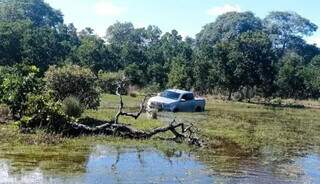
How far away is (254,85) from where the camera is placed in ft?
209

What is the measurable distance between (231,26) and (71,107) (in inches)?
3827

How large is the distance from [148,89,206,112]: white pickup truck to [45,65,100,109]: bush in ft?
30.0

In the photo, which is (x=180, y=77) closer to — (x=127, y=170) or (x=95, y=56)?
(x=95, y=56)

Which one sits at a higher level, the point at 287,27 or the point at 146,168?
the point at 287,27

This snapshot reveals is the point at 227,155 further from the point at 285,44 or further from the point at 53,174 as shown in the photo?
the point at 285,44

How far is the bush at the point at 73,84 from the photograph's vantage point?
2739 centimetres

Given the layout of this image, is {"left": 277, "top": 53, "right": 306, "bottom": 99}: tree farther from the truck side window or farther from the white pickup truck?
the truck side window

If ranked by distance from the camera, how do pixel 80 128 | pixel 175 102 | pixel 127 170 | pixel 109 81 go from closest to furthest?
pixel 127 170, pixel 80 128, pixel 175 102, pixel 109 81

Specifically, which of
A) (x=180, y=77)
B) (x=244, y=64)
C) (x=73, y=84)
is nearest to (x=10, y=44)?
(x=180, y=77)

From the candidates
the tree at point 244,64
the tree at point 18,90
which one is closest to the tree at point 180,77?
the tree at point 244,64

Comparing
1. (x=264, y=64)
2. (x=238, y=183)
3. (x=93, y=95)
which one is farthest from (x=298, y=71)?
(x=238, y=183)

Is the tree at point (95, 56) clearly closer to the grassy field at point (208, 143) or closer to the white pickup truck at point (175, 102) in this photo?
the white pickup truck at point (175, 102)

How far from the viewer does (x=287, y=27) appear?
384 ft

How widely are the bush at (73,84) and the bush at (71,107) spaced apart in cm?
254
